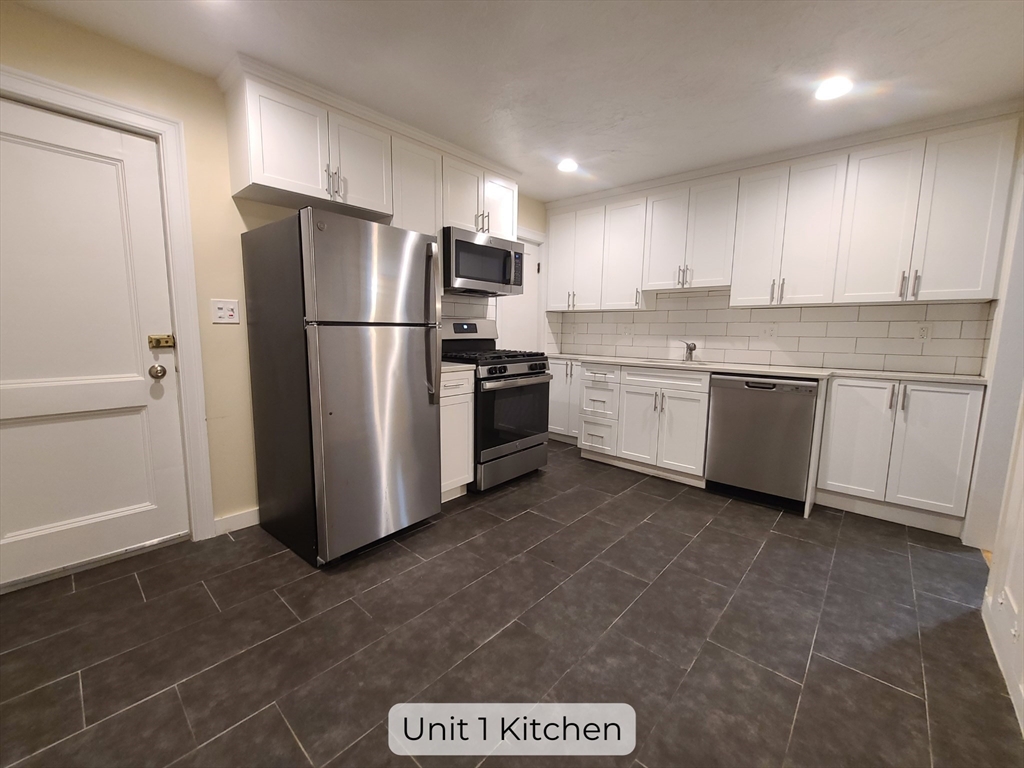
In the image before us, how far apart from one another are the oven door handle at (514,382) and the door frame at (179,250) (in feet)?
5.36

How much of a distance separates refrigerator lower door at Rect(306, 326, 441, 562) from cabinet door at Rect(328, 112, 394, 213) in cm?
94

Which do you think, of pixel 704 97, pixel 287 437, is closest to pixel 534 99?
pixel 704 97

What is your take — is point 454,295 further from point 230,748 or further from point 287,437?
point 230,748

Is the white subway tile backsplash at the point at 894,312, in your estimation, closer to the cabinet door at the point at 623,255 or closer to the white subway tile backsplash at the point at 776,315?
the white subway tile backsplash at the point at 776,315

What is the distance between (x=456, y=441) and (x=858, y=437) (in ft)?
8.68

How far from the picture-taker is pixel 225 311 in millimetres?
2301

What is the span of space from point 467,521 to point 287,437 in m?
1.15

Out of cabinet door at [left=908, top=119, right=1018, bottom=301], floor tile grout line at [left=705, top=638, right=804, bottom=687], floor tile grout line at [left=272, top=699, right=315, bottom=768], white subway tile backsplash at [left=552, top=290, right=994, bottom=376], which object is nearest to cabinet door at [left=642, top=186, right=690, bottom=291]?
white subway tile backsplash at [left=552, top=290, right=994, bottom=376]

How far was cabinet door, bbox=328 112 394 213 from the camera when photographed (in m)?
2.39

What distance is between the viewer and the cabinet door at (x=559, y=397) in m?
4.16

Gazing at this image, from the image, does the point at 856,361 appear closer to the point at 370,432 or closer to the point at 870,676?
the point at 870,676

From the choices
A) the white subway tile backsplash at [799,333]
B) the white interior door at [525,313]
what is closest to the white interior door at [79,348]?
the white subway tile backsplash at [799,333]

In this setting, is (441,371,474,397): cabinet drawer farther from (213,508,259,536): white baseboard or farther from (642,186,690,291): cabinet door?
(642,186,690,291): cabinet door

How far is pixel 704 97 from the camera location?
2311 mm
